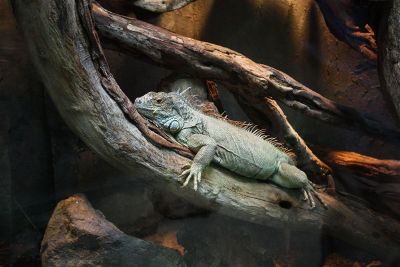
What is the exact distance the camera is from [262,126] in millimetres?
4871

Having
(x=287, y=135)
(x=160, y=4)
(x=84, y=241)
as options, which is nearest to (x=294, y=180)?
(x=287, y=135)

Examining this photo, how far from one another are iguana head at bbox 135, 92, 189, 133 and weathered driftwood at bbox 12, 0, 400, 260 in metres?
0.31

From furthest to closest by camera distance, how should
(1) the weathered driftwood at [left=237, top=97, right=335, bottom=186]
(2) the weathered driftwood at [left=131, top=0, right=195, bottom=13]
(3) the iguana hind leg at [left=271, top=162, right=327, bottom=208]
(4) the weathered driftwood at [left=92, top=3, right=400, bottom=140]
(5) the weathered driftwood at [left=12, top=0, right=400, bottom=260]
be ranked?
(1) the weathered driftwood at [left=237, top=97, right=335, bottom=186]
(2) the weathered driftwood at [left=131, top=0, right=195, bottom=13]
(3) the iguana hind leg at [left=271, top=162, right=327, bottom=208]
(4) the weathered driftwood at [left=92, top=3, right=400, bottom=140]
(5) the weathered driftwood at [left=12, top=0, right=400, bottom=260]

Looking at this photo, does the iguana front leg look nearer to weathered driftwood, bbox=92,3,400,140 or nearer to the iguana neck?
the iguana neck

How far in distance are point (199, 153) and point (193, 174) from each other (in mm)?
215

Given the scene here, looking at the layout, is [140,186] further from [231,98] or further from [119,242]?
[231,98]

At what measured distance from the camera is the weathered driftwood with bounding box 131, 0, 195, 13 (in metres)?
4.36

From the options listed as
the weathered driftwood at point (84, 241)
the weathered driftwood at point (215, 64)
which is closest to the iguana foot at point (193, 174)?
the weathered driftwood at point (84, 241)

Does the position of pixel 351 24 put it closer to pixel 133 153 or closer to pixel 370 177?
pixel 370 177

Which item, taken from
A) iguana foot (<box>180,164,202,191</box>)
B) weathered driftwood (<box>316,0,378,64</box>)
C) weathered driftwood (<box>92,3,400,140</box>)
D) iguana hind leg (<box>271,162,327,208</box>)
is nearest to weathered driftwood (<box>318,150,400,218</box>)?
weathered driftwood (<box>92,3,400,140</box>)

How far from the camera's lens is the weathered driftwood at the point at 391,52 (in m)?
3.80

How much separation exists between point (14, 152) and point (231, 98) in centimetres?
245

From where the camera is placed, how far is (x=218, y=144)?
13.5 feet

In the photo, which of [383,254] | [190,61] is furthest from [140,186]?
[383,254]
